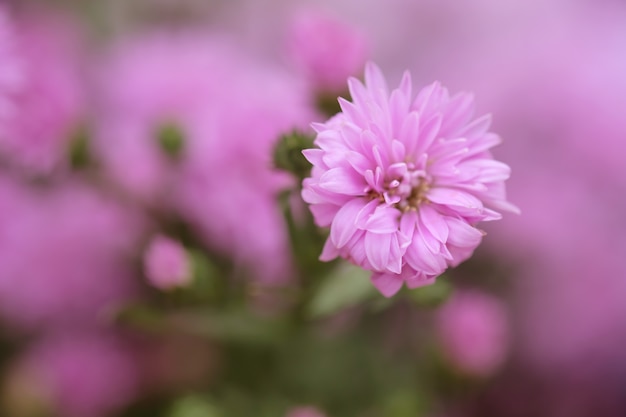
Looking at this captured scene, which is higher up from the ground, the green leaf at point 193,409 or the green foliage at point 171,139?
the green foliage at point 171,139

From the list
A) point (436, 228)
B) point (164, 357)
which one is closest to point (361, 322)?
point (164, 357)

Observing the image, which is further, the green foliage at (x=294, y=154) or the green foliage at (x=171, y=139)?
the green foliage at (x=171, y=139)

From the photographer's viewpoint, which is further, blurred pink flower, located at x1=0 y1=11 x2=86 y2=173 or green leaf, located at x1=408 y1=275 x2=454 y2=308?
blurred pink flower, located at x1=0 y1=11 x2=86 y2=173

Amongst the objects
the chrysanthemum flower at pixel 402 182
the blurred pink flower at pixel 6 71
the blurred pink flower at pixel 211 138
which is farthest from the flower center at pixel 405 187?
the blurred pink flower at pixel 6 71

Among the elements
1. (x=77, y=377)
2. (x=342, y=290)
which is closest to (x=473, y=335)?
(x=342, y=290)

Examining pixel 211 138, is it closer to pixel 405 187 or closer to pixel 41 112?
pixel 41 112

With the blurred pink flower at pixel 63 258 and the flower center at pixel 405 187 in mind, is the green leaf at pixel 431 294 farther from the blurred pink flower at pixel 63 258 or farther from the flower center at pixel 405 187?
the blurred pink flower at pixel 63 258

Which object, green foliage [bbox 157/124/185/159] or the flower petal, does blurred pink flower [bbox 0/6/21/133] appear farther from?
the flower petal

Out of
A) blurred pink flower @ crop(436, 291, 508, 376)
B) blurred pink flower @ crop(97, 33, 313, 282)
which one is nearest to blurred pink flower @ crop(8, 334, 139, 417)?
blurred pink flower @ crop(97, 33, 313, 282)
